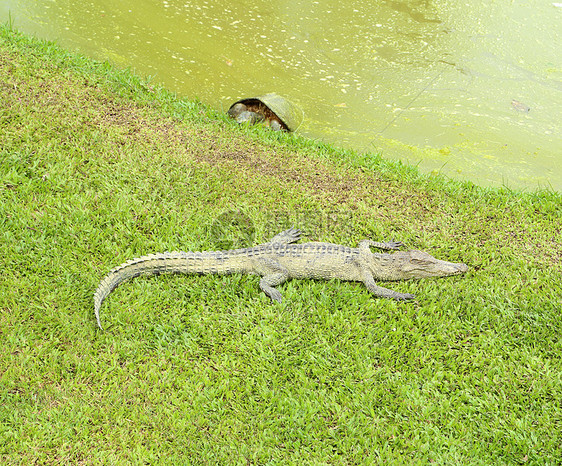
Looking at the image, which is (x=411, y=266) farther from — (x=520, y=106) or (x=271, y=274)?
(x=520, y=106)

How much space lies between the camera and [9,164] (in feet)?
15.8

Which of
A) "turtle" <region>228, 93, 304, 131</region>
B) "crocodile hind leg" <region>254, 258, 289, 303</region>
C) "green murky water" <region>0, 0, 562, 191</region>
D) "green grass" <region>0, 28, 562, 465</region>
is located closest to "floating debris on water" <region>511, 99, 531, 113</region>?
"green murky water" <region>0, 0, 562, 191</region>

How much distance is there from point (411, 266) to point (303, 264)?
38.5 inches

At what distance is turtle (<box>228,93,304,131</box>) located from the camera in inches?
241

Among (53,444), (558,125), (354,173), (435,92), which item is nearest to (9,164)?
(53,444)

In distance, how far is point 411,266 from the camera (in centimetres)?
421

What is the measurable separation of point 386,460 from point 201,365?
1472 mm

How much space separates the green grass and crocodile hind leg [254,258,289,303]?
0.37 feet

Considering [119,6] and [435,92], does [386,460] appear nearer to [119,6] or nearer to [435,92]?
[435,92]

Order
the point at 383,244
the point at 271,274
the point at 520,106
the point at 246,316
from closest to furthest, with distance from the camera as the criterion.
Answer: the point at 246,316
the point at 271,274
the point at 383,244
the point at 520,106

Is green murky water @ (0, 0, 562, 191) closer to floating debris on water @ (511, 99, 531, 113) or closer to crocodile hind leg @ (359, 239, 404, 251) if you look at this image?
floating debris on water @ (511, 99, 531, 113)

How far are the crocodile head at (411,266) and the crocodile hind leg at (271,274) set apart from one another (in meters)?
0.81

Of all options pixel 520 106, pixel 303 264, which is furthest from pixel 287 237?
pixel 520 106

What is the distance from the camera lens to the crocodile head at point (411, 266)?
13.8 feet
